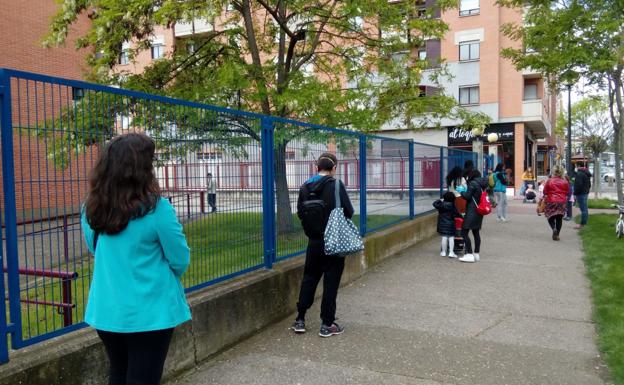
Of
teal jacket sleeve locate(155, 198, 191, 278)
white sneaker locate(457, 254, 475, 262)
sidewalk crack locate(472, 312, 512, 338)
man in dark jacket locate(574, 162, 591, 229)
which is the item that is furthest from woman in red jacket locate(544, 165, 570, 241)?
teal jacket sleeve locate(155, 198, 191, 278)

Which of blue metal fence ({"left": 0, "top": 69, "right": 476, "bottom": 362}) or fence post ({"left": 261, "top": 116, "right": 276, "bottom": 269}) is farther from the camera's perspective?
fence post ({"left": 261, "top": 116, "right": 276, "bottom": 269})

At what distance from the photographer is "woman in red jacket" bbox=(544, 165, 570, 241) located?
10.5 m

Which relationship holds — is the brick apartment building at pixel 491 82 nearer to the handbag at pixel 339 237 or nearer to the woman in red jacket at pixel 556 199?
the woman in red jacket at pixel 556 199

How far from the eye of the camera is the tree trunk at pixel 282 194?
5676 millimetres

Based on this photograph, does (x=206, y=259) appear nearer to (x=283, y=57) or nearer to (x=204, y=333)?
(x=204, y=333)

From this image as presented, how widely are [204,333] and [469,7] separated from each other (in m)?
28.7

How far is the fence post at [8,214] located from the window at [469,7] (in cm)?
2912

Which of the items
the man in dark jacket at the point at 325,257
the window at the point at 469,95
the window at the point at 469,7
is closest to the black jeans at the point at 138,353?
the man in dark jacket at the point at 325,257

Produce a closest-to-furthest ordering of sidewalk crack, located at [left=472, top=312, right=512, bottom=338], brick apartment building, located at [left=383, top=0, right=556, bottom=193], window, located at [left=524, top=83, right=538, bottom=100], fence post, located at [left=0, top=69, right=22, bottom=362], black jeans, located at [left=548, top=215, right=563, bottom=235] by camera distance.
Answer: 1. fence post, located at [left=0, top=69, right=22, bottom=362]
2. sidewalk crack, located at [left=472, top=312, right=512, bottom=338]
3. black jeans, located at [left=548, top=215, right=563, bottom=235]
4. brick apartment building, located at [left=383, top=0, right=556, bottom=193]
5. window, located at [left=524, top=83, right=538, bottom=100]

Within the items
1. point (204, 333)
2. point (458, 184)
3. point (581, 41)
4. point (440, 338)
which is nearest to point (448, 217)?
point (458, 184)

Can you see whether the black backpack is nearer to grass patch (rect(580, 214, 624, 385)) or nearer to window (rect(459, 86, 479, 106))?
grass patch (rect(580, 214, 624, 385))

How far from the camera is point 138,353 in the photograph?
7.62 feet

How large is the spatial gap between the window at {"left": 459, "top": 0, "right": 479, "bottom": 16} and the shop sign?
21.6 feet

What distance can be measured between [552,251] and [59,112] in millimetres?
9015
